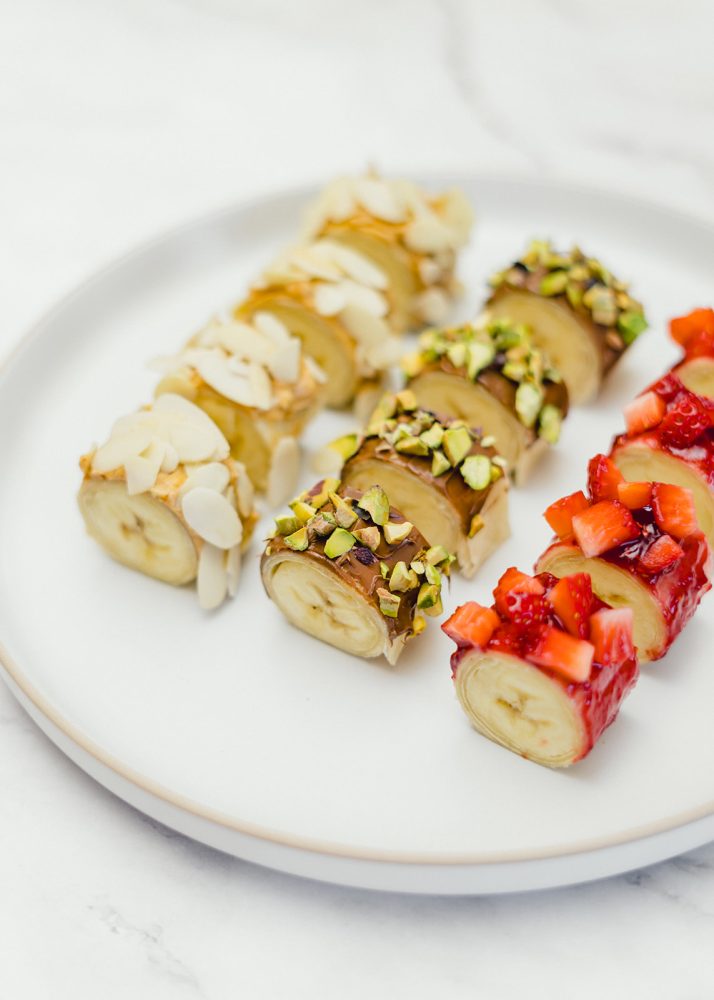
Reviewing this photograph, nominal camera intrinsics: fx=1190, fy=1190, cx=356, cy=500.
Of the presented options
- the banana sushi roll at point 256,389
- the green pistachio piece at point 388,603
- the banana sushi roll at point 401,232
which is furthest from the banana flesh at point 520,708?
the banana sushi roll at point 401,232

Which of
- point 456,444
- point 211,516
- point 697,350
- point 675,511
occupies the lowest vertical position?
point 211,516

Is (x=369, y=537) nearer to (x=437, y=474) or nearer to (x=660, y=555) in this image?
(x=437, y=474)

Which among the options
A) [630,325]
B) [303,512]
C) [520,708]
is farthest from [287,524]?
[630,325]

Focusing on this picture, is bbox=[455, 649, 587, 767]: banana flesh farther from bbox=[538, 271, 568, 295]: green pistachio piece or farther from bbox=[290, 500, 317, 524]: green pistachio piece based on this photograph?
bbox=[538, 271, 568, 295]: green pistachio piece

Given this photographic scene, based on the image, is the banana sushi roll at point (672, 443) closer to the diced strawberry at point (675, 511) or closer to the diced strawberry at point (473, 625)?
the diced strawberry at point (675, 511)

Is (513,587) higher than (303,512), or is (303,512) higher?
(513,587)

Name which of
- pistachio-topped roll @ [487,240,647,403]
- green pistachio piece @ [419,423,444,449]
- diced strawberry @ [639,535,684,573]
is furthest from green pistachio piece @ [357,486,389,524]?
pistachio-topped roll @ [487,240,647,403]
